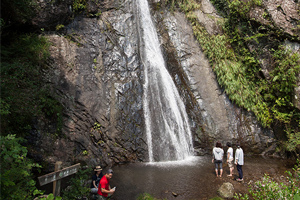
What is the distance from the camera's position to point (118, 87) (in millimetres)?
10492

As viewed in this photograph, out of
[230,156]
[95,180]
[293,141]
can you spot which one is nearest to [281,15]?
[293,141]

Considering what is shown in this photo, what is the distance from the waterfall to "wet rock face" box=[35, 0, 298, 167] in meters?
0.40

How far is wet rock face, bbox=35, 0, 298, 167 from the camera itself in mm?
9000

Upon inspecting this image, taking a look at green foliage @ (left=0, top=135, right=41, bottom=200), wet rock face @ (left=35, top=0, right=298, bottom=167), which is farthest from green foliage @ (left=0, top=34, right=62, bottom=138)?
green foliage @ (left=0, top=135, right=41, bottom=200)

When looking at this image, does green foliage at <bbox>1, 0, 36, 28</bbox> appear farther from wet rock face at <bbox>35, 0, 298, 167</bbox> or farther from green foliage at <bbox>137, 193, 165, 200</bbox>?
green foliage at <bbox>137, 193, 165, 200</bbox>

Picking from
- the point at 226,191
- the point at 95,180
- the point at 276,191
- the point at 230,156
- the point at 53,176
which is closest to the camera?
the point at 276,191

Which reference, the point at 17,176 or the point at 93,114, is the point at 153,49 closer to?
the point at 93,114

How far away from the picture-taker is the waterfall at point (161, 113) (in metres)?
9.89

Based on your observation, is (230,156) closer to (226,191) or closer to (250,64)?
(226,191)

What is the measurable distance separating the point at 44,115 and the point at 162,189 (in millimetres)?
5552

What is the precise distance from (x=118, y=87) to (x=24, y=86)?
4.41 meters

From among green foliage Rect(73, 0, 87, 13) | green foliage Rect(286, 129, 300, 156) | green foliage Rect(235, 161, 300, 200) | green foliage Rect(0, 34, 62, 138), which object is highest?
green foliage Rect(73, 0, 87, 13)

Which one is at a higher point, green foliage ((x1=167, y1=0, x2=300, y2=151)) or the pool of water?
green foliage ((x1=167, y1=0, x2=300, y2=151))

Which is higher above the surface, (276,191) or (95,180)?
(276,191)
